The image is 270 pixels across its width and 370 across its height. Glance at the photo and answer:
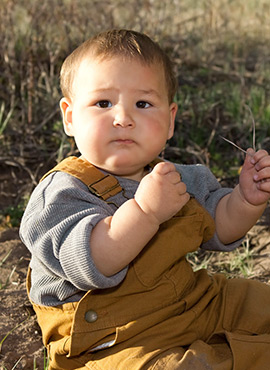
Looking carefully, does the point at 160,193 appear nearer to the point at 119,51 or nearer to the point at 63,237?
the point at 63,237

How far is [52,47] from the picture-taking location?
183 inches

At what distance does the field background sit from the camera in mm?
3135

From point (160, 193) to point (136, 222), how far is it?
0.37 feet

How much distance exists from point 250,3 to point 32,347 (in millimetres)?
5368

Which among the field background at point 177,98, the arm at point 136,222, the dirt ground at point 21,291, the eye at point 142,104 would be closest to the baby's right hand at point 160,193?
the arm at point 136,222

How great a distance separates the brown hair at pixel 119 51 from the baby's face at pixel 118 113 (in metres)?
0.03

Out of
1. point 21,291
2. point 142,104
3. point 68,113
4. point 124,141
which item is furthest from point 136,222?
point 21,291

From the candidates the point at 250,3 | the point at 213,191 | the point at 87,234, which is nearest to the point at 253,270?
the point at 213,191

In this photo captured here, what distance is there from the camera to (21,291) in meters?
2.66

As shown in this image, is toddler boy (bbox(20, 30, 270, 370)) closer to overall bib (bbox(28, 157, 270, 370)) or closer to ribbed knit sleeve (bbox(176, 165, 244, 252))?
overall bib (bbox(28, 157, 270, 370))

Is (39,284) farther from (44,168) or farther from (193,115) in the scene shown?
(193,115)

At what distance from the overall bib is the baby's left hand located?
0.59 feet

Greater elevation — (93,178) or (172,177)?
(172,177)

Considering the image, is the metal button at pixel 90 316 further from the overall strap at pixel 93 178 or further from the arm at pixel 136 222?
the overall strap at pixel 93 178
